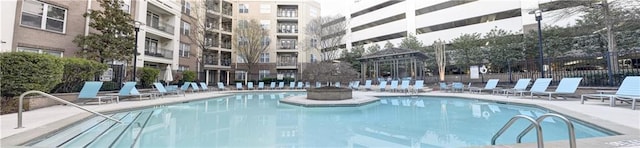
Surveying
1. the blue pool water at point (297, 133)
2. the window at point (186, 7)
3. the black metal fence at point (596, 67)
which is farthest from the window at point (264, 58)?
the blue pool water at point (297, 133)

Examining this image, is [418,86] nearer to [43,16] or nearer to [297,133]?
[297,133]

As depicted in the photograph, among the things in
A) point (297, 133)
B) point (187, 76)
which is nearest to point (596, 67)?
point (297, 133)

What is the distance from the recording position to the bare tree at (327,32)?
102ft

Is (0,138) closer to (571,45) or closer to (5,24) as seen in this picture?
(5,24)

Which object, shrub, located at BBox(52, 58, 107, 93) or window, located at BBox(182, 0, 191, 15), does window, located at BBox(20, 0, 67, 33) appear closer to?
shrub, located at BBox(52, 58, 107, 93)

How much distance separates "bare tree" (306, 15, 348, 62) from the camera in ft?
102

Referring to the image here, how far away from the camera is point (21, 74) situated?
24.6ft

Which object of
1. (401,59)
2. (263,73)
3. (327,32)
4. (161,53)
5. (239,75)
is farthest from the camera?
(263,73)

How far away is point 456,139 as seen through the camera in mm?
4523

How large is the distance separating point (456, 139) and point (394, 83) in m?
13.7

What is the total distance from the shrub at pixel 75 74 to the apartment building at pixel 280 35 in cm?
2096

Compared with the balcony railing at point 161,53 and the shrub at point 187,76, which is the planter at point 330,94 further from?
the balcony railing at point 161,53

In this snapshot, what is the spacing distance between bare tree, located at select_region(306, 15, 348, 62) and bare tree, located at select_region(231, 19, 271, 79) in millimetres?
5779

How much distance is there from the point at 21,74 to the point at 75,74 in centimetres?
272
